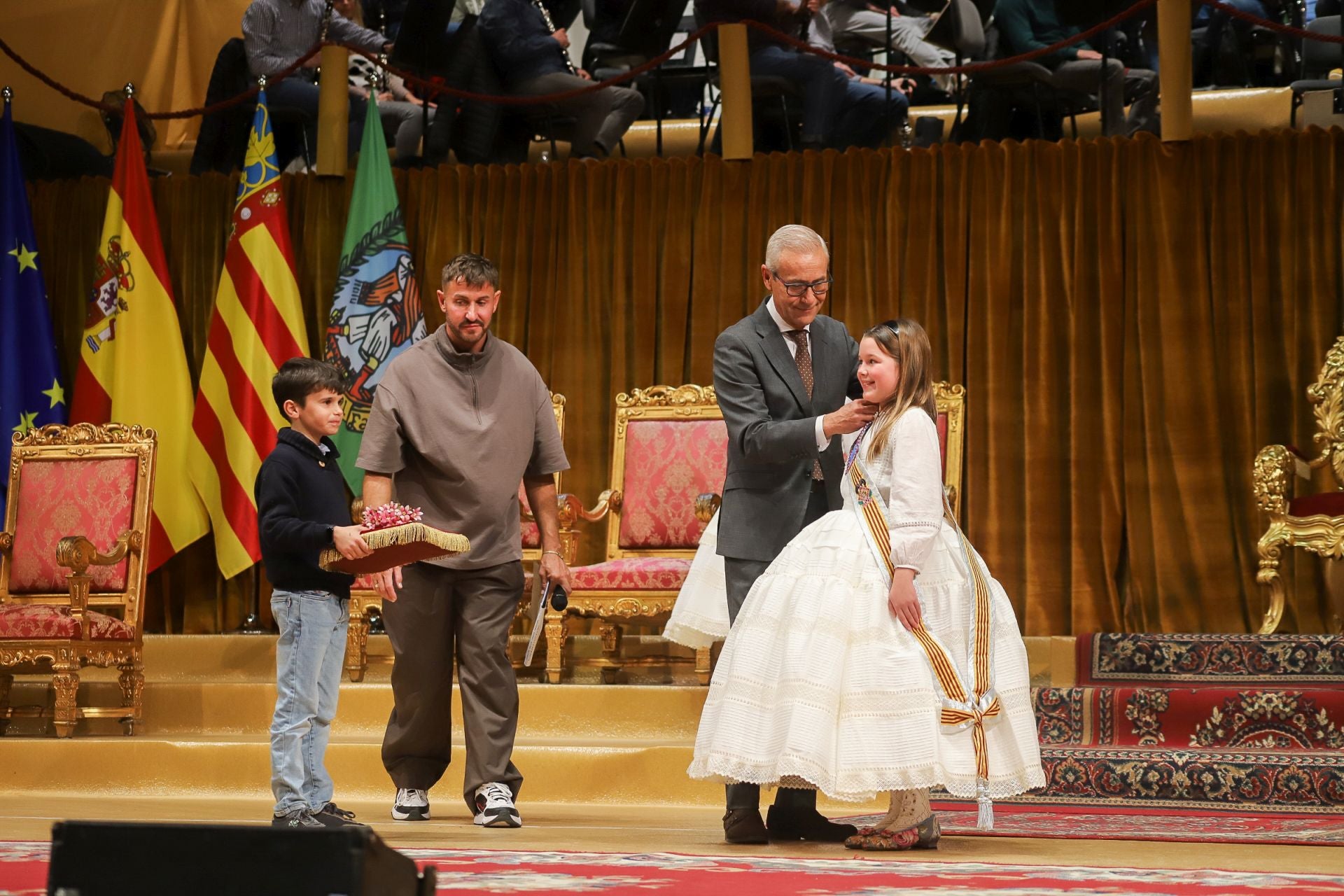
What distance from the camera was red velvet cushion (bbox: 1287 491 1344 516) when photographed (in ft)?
19.4

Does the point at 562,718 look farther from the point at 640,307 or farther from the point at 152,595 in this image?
the point at 152,595

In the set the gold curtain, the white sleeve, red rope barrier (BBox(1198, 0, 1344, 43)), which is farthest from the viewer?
the gold curtain

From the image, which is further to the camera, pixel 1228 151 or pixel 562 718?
pixel 1228 151

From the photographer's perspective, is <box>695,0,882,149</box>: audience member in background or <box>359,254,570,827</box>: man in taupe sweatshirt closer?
<box>359,254,570,827</box>: man in taupe sweatshirt

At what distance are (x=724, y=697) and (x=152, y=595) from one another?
504cm

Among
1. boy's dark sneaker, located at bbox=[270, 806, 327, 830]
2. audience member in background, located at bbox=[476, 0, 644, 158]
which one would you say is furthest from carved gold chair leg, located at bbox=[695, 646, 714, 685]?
audience member in background, located at bbox=[476, 0, 644, 158]

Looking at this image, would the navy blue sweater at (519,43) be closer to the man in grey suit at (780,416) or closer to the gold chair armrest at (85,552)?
the gold chair armrest at (85,552)

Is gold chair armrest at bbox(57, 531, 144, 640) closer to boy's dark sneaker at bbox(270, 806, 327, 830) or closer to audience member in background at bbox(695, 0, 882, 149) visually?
boy's dark sneaker at bbox(270, 806, 327, 830)

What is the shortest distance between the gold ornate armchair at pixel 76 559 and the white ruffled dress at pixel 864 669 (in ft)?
10.6

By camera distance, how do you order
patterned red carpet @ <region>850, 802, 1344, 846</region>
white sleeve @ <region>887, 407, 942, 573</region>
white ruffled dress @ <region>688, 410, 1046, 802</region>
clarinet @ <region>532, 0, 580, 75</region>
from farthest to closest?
clarinet @ <region>532, 0, 580, 75</region> → patterned red carpet @ <region>850, 802, 1344, 846</region> → white sleeve @ <region>887, 407, 942, 573</region> → white ruffled dress @ <region>688, 410, 1046, 802</region>

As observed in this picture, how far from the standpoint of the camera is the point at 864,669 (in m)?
3.29

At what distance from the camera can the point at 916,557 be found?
3.36 metres

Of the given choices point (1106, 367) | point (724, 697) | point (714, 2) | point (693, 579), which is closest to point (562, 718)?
point (693, 579)

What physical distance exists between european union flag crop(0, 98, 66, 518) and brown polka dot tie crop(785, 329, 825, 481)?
480 centimetres
